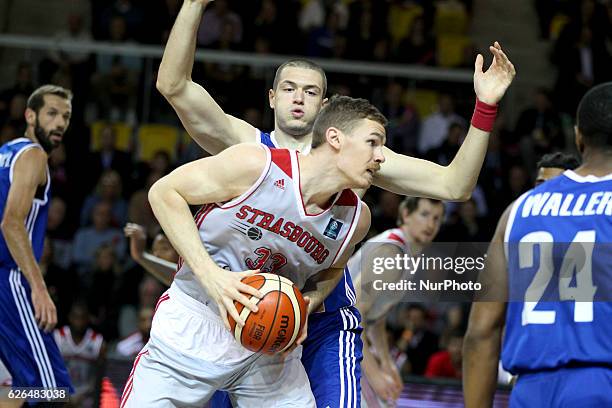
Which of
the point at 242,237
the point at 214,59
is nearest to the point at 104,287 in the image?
the point at 214,59

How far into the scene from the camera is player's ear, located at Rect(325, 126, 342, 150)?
15.8 ft

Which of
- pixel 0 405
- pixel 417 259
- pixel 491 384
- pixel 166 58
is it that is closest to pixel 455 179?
pixel 491 384

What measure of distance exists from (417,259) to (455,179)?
253 centimetres

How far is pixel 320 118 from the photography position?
4.92m

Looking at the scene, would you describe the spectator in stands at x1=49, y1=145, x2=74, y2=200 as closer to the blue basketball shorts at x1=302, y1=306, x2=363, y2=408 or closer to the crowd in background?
the crowd in background

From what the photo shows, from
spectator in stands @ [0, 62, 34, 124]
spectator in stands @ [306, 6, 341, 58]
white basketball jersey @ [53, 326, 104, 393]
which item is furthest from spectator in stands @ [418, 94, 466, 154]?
white basketball jersey @ [53, 326, 104, 393]

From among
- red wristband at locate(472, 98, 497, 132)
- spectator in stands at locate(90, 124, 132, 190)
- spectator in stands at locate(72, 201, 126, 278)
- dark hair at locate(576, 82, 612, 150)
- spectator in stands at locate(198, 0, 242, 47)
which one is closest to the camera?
dark hair at locate(576, 82, 612, 150)

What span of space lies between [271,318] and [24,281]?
10.8 ft

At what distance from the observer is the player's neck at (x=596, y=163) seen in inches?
167

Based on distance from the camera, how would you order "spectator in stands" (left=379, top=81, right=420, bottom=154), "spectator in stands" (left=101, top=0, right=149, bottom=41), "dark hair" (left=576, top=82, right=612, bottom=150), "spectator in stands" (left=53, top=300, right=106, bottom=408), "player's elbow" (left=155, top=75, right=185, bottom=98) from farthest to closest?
1. "spectator in stands" (left=101, top=0, right=149, bottom=41)
2. "spectator in stands" (left=379, top=81, right=420, bottom=154)
3. "spectator in stands" (left=53, top=300, right=106, bottom=408)
4. "player's elbow" (left=155, top=75, right=185, bottom=98)
5. "dark hair" (left=576, top=82, right=612, bottom=150)

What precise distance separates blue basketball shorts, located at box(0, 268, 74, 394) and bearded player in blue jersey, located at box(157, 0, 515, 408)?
2.26m

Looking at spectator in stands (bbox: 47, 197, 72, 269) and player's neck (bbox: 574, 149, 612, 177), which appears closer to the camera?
player's neck (bbox: 574, 149, 612, 177)

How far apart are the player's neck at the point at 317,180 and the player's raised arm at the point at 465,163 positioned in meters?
0.61

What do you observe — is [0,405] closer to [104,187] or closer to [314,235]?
[314,235]
